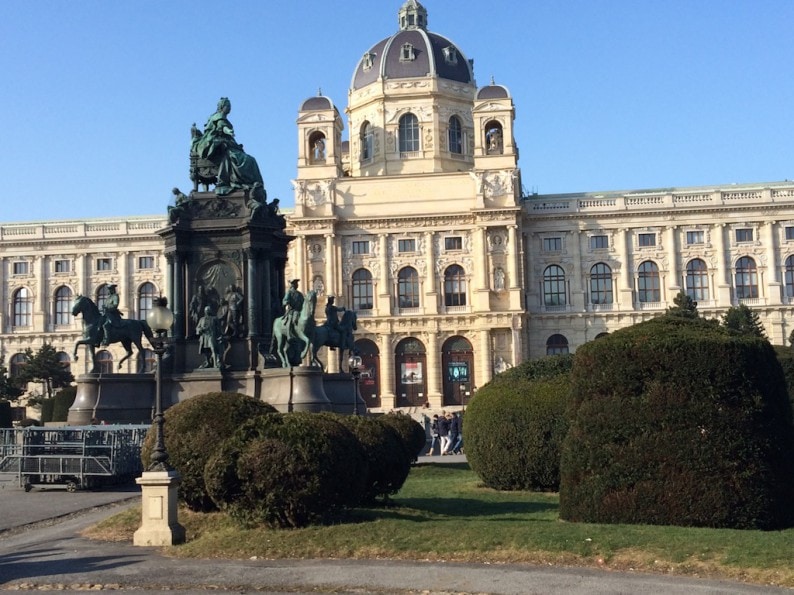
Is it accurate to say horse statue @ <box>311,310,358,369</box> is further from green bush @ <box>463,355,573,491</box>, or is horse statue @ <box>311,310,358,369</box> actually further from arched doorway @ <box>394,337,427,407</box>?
arched doorway @ <box>394,337,427,407</box>

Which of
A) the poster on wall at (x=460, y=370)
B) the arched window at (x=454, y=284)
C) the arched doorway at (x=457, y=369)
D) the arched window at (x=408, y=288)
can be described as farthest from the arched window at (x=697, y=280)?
the arched window at (x=408, y=288)

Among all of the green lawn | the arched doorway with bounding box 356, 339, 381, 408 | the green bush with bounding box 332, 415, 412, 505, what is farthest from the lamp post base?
the arched doorway with bounding box 356, 339, 381, 408

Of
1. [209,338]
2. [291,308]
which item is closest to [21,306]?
[209,338]

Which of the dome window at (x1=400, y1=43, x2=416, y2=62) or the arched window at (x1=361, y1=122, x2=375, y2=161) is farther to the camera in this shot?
the dome window at (x1=400, y1=43, x2=416, y2=62)

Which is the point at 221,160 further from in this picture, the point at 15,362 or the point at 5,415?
the point at 15,362

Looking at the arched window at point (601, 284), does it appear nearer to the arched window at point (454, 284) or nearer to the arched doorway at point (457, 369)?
the arched window at point (454, 284)

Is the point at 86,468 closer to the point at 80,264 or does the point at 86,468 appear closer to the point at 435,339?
Result: the point at 435,339

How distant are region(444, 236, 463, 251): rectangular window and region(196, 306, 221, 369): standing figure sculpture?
48.9m

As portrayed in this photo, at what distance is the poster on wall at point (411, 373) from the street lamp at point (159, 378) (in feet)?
190

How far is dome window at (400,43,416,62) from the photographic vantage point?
83.2 meters

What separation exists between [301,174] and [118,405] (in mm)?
50240

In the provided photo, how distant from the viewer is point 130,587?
11.2 metres

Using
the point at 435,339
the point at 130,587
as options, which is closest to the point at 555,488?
the point at 130,587

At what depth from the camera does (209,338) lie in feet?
86.6
